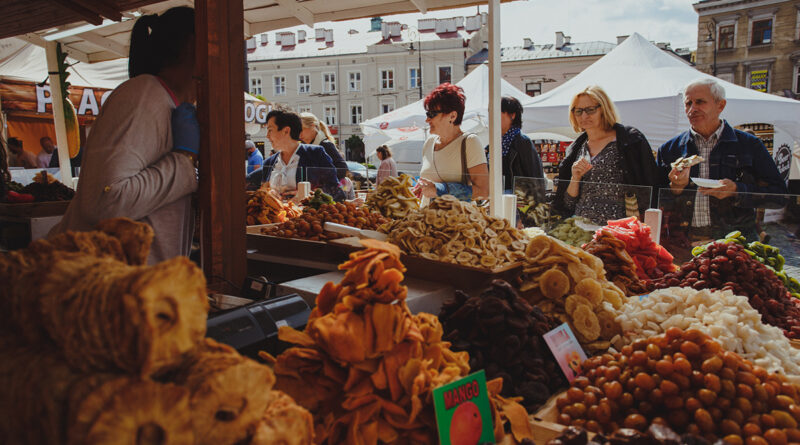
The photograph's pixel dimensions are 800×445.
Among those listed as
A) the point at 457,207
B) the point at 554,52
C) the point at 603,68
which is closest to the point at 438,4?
the point at 457,207

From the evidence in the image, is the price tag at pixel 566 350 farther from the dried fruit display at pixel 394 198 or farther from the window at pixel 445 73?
the window at pixel 445 73

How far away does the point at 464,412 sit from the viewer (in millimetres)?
1093

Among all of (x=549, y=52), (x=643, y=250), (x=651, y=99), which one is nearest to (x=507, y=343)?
(x=643, y=250)

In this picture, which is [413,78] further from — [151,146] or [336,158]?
[151,146]

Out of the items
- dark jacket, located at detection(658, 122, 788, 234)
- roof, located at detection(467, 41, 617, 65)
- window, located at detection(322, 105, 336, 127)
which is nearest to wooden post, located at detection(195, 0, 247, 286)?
dark jacket, located at detection(658, 122, 788, 234)

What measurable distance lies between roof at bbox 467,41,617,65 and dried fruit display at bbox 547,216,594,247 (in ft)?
100

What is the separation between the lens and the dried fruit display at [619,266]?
228 centimetres

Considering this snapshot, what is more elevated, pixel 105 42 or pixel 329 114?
pixel 329 114

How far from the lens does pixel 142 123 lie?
1591 millimetres

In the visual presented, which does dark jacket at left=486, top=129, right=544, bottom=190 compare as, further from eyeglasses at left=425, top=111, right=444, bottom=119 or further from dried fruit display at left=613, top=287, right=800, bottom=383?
dried fruit display at left=613, top=287, right=800, bottom=383

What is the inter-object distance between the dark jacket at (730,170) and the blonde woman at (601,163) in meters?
0.26

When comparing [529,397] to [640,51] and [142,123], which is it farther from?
[640,51]

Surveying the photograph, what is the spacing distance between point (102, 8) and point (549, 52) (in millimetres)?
33881

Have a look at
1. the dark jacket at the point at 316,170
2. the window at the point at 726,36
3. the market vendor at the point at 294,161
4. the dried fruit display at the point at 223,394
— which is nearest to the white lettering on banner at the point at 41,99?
the dark jacket at the point at 316,170
